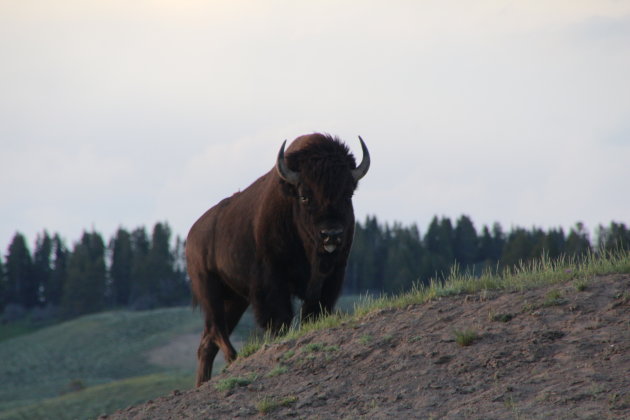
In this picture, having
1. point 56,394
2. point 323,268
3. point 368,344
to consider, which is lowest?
point 56,394

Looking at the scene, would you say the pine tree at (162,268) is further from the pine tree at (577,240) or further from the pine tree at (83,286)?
the pine tree at (577,240)

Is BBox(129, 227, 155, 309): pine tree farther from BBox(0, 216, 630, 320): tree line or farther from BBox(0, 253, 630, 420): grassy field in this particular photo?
BBox(0, 253, 630, 420): grassy field

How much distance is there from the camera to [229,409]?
8.05 meters

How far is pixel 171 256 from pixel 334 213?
127m

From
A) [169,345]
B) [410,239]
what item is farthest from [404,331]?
[410,239]

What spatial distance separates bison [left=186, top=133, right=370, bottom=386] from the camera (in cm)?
1032

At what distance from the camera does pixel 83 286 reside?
124188 millimetres

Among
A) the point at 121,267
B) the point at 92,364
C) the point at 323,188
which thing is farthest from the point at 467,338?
the point at 121,267

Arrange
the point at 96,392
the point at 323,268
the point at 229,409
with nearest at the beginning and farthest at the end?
the point at 229,409
the point at 323,268
the point at 96,392

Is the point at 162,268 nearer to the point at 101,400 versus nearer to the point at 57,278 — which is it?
the point at 57,278

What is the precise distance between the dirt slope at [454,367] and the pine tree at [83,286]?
11524cm

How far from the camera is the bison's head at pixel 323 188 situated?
10.2m

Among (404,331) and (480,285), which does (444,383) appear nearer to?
(404,331)

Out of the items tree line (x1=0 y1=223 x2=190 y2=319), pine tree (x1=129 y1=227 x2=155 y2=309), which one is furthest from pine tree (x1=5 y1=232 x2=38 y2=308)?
pine tree (x1=129 y1=227 x2=155 y2=309)
